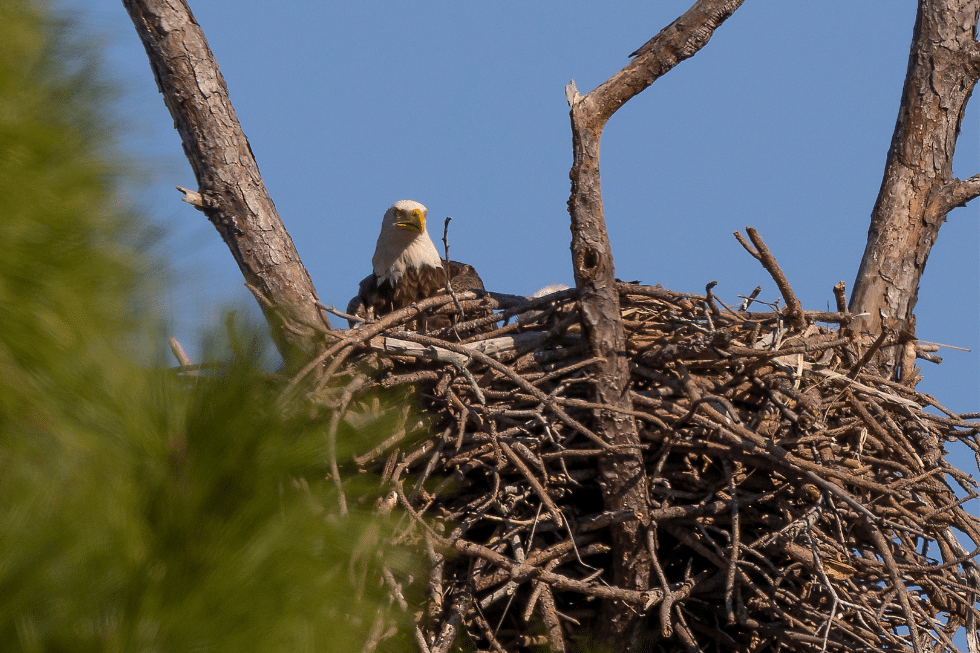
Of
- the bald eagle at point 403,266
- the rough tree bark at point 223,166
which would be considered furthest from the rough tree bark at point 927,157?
the rough tree bark at point 223,166

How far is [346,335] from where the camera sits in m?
3.21

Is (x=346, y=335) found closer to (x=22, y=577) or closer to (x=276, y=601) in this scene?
(x=276, y=601)

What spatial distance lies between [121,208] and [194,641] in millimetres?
854

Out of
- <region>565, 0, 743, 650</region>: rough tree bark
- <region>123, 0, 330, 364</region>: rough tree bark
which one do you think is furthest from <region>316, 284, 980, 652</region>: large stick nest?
<region>123, 0, 330, 364</region>: rough tree bark

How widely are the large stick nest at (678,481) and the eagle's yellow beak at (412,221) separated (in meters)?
1.31

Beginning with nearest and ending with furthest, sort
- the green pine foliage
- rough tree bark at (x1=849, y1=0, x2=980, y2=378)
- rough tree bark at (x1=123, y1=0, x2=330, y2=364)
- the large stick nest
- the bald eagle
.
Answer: the green pine foliage, the large stick nest, rough tree bark at (x1=123, y1=0, x2=330, y2=364), rough tree bark at (x1=849, y1=0, x2=980, y2=378), the bald eagle

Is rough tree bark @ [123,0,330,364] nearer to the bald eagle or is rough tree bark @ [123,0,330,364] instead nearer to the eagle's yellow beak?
the bald eagle

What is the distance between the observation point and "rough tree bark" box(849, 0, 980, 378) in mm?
4422

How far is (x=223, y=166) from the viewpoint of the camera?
3303 mm

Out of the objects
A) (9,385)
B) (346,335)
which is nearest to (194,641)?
(9,385)

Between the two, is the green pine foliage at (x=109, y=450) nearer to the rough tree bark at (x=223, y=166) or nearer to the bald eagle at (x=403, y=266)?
the rough tree bark at (x=223, y=166)

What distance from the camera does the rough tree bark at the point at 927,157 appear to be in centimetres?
442

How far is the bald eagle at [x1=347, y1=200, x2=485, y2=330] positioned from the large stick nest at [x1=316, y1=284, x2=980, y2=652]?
3.84 feet

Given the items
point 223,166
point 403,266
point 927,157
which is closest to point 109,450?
point 223,166
